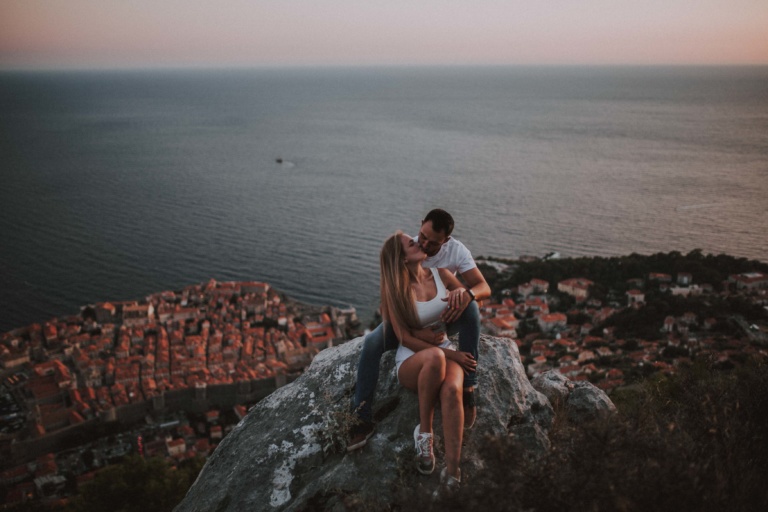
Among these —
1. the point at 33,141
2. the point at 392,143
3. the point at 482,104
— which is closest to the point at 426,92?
the point at 482,104

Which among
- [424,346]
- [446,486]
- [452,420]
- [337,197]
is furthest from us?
[337,197]

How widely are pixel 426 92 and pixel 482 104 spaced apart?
44.8 metres

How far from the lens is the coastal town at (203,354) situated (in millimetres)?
15172

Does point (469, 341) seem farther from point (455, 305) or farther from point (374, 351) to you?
point (374, 351)

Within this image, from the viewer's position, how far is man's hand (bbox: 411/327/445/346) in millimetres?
3816

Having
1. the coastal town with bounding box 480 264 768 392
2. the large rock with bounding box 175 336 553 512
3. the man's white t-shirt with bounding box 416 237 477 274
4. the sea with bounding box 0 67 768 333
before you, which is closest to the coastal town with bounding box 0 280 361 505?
the sea with bounding box 0 67 768 333

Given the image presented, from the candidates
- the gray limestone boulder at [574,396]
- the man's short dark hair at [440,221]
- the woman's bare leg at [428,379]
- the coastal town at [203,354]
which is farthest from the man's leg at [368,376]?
the coastal town at [203,354]

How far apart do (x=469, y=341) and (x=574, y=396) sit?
158 cm

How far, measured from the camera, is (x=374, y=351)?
3.91 metres

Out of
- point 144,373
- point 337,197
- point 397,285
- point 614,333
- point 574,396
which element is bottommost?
point 144,373

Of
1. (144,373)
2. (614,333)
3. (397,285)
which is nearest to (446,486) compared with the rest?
(397,285)

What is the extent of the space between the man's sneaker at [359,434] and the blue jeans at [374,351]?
56mm

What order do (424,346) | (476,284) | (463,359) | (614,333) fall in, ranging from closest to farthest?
(463,359) → (424,346) → (476,284) → (614,333)

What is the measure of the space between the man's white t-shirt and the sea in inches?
850
